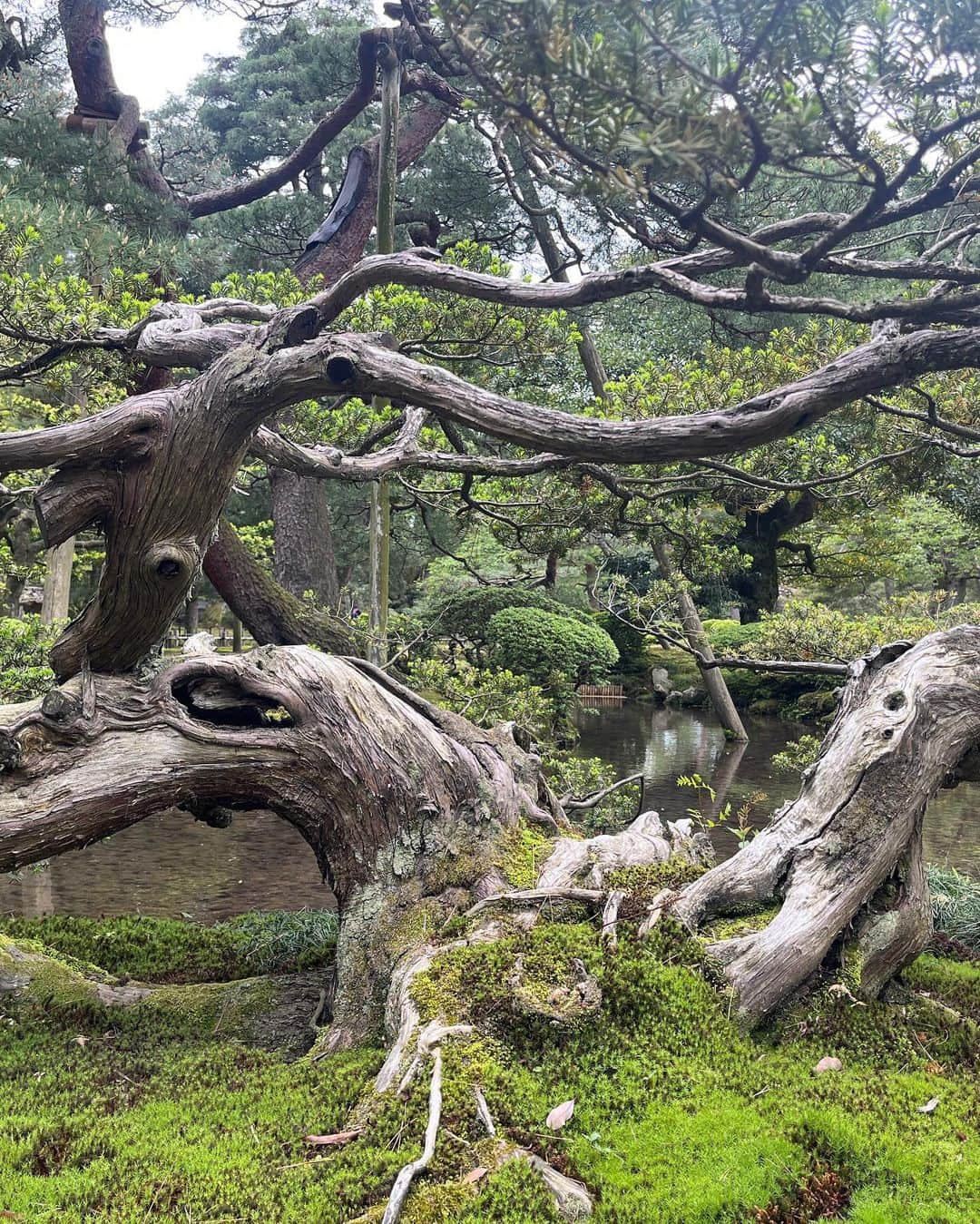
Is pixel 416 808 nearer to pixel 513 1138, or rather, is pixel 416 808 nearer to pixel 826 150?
pixel 513 1138

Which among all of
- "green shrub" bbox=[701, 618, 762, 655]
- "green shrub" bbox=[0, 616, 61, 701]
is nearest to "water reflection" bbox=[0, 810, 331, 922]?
"green shrub" bbox=[0, 616, 61, 701]

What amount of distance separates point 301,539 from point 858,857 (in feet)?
25.4

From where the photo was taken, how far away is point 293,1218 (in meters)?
2.15

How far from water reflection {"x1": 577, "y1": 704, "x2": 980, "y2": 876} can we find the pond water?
1.1 inches

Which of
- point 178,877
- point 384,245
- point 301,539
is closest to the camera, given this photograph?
point 384,245

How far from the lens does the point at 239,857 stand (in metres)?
8.23

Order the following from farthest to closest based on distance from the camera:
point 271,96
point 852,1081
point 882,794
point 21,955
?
1. point 271,96
2. point 21,955
3. point 882,794
4. point 852,1081

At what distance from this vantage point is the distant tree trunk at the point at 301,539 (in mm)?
9906

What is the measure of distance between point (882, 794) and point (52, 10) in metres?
10.7

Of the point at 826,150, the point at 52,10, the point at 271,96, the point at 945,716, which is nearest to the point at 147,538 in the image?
the point at 826,150

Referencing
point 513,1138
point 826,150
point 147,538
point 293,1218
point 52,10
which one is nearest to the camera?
point 293,1218

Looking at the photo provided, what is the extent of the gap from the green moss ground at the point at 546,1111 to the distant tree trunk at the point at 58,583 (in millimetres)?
7369

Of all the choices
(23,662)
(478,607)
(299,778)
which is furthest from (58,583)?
(299,778)

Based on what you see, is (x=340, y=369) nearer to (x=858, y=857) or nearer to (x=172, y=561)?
(x=172, y=561)
